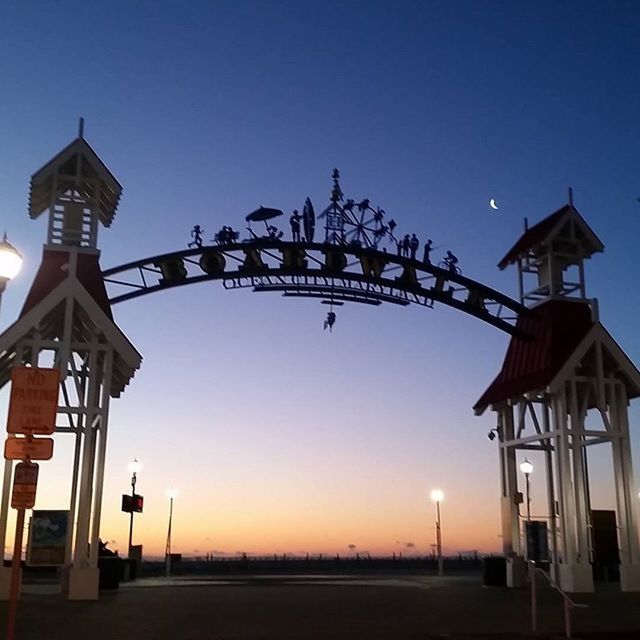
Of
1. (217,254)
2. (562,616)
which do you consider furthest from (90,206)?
(562,616)

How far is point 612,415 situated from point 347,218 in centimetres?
1100

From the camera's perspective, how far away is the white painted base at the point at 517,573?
28734 millimetres

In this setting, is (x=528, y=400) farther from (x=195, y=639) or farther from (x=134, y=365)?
(x=195, y=639)

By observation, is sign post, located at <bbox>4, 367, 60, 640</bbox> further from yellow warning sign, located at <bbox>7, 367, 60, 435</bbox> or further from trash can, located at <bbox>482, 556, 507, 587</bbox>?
trash can, located at <bbox>482, 556, 507, 587</bbox>

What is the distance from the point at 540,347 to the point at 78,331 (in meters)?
15.2

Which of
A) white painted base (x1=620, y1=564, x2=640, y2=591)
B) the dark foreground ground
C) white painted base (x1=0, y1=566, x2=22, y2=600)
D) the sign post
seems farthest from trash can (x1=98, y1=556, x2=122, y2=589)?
the sign post

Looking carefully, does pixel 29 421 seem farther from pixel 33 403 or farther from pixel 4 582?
pixel 4 582

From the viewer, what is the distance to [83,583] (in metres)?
21.0

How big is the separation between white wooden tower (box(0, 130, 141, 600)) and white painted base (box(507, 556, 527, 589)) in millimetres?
14208

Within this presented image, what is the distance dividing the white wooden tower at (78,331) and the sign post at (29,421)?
37.0ft

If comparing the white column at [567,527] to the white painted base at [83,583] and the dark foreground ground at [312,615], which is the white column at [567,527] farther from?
the white painted base at [83,583]

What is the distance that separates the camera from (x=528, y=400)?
96.2 feet

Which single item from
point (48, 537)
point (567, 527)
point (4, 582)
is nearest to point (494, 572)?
point (567, 527)

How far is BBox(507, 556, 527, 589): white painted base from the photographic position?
2873 cm
